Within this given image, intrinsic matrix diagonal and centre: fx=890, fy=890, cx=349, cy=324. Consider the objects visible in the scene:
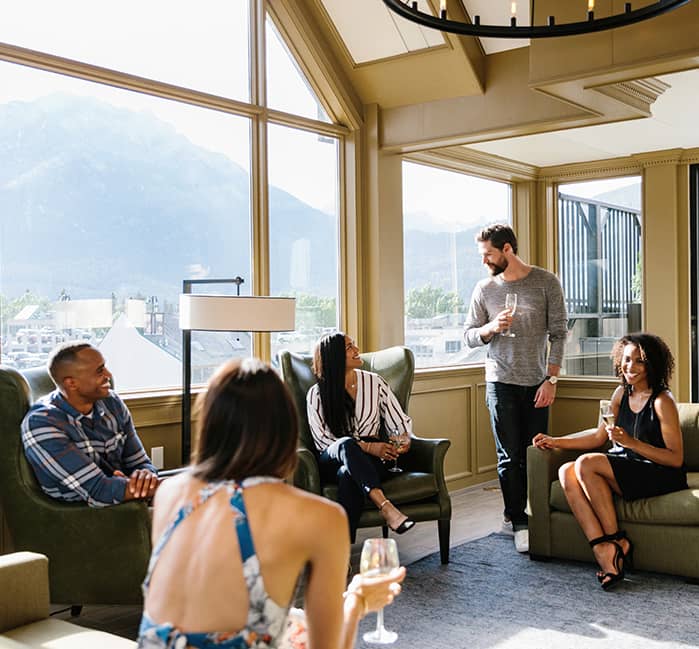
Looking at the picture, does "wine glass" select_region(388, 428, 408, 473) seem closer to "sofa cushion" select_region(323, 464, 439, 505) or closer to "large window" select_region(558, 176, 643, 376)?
"sofa cushion" select_region(323, 464, 439, 505)

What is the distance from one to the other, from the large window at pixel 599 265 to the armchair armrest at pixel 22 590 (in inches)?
200

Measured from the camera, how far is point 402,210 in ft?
18.9

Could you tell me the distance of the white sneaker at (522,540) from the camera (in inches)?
173

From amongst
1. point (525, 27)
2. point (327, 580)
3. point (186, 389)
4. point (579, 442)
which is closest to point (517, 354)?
point (579, 442)

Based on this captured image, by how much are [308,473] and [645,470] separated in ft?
4.95

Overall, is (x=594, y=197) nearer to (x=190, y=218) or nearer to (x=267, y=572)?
(x=190, y=218)

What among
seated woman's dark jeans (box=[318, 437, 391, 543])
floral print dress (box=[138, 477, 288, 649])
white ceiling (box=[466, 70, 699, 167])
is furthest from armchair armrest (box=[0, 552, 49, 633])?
white ceiling (box=[466, 70, 699, 167])

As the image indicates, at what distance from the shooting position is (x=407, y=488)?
4082mm

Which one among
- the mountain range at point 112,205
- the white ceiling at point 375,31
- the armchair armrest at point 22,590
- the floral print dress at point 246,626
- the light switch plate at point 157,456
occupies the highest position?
the white ceiling at point 375,31

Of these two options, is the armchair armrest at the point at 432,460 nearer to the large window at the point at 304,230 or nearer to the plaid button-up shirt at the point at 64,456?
the large window at the point at 304,230

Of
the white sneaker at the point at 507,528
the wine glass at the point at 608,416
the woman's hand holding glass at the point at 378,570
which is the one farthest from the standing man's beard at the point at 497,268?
the woman's hand holding glass at the point at 378,570

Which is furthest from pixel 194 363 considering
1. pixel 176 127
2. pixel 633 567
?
pixel 633 567

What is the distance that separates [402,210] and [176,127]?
5.82 feet

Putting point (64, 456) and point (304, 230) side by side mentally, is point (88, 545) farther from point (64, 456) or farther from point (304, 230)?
point (304, 230)
